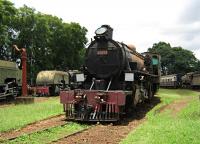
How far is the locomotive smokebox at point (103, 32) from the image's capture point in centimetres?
1727

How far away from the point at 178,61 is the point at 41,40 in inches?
1878

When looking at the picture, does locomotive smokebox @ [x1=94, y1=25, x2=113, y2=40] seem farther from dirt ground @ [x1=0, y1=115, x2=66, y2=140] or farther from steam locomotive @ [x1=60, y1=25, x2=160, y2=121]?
dirt ground @ [x1=0, y1=115, x2=66, y2=140]

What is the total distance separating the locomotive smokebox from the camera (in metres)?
17.3

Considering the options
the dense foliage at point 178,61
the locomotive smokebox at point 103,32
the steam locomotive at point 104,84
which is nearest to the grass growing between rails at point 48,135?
the steam locomotive at point 104,84

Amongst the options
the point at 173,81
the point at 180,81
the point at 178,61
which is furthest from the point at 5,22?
the point at 178,61

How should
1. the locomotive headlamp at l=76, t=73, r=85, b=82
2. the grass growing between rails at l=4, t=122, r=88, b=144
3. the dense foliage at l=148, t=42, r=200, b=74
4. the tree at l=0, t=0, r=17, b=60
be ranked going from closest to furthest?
the grass growing between rails at l=4, t=122, r=88, b=144
the locomotive headlamp at l=76, t=73, r=85, b=82
the tree at l=0, t=0, r=17, b=60
the dense foliage at l=148, t=42, r=200, b=74

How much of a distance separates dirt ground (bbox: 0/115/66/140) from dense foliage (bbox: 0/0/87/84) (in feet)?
107

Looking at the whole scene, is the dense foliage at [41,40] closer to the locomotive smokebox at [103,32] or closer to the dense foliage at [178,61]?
the locomotive smokebox at [103,32]

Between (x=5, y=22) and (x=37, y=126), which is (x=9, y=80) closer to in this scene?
(x=5, y=22)

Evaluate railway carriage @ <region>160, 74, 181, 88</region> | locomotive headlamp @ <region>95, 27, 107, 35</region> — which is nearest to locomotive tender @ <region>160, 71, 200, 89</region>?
railway carriage @ <region>160, 74, 181, 88</region>

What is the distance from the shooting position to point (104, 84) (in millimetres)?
17016

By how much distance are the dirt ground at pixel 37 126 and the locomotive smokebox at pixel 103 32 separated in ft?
12.4

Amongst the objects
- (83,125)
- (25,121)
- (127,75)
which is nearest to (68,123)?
(83,125)

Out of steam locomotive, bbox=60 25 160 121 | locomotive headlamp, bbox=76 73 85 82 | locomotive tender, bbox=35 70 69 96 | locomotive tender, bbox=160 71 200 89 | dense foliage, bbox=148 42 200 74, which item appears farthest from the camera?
dense foliage, bbox=148 42 200 74
